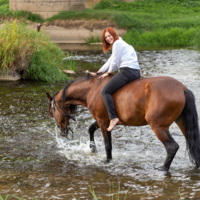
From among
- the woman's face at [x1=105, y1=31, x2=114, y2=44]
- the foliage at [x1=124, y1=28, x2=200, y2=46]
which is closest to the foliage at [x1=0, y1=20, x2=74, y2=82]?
the woman's face at [x1=105, y1=31, x2=114, y2=44]

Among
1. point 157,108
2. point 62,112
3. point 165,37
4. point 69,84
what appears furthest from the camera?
point 165,37

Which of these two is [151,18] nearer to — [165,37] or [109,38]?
[165,37]

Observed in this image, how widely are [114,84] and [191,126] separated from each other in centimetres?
133

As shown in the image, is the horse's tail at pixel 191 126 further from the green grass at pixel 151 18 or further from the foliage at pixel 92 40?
the foliage at pixel 92 40

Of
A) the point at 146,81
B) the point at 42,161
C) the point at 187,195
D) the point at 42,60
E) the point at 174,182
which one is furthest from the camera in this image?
the point at 42,60

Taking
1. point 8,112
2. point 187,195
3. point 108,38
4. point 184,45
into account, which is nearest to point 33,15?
point 184,45

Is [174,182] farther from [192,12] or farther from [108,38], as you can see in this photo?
[192,12]

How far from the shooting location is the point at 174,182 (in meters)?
4.50

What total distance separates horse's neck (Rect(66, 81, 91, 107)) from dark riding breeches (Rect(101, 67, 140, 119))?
1.73 feet

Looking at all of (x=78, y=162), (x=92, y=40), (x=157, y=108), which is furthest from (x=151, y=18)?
(x=157, y=108)

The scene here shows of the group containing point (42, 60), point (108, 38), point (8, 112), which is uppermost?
point (108, 38)

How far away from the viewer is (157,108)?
4.58 m

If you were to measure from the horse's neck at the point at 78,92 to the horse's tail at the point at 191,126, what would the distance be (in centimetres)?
170

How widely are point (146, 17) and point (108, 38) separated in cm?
2131
